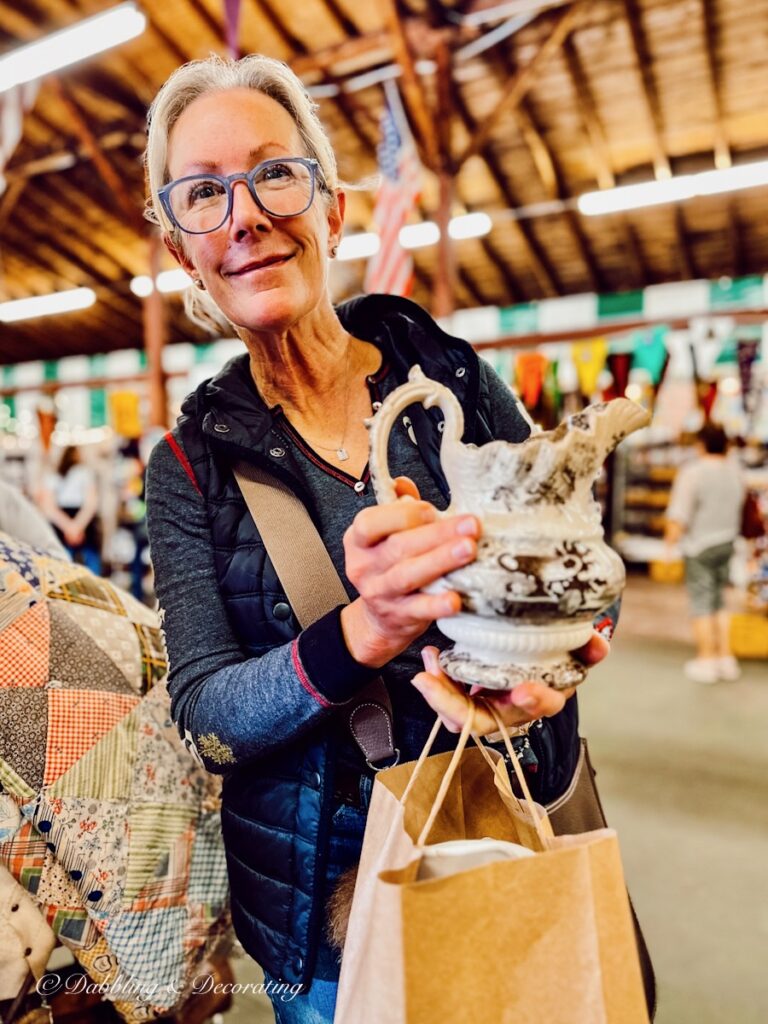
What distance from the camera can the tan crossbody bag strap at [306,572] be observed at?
86 cm

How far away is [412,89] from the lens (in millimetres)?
5727

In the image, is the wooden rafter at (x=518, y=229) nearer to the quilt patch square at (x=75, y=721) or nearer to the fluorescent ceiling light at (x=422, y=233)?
the fluorescent ceiling light at (x=422, y=233)

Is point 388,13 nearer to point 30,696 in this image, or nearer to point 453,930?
point 30,696

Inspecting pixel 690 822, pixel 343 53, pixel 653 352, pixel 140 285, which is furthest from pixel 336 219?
pixel 140 285

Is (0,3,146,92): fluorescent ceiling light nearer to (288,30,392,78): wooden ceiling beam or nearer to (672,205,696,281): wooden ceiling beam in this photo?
(288,30,392,78): wooden ceiling beam

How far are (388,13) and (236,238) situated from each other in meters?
5.36

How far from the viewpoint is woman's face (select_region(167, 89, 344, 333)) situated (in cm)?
91

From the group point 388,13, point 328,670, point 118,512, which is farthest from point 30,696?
point 388,13

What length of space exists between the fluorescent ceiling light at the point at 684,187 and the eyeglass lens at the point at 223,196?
24.5 feet

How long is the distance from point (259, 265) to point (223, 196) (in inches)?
4.1

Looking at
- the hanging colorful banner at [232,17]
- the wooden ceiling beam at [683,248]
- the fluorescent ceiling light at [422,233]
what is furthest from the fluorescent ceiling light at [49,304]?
the hanging colorful banner at [232,17]

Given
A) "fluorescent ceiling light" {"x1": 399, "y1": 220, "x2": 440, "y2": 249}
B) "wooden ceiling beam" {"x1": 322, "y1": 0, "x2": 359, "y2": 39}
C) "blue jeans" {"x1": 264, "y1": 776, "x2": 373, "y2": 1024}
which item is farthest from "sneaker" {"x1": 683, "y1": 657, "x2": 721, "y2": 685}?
"fluorescent ceiling light" {"x1": 399, "y1": 220, "x2": 440, "y2": 249}

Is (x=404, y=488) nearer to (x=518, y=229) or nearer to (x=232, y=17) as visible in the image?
(x=232, y=17)

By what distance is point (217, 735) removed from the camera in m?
0.85
